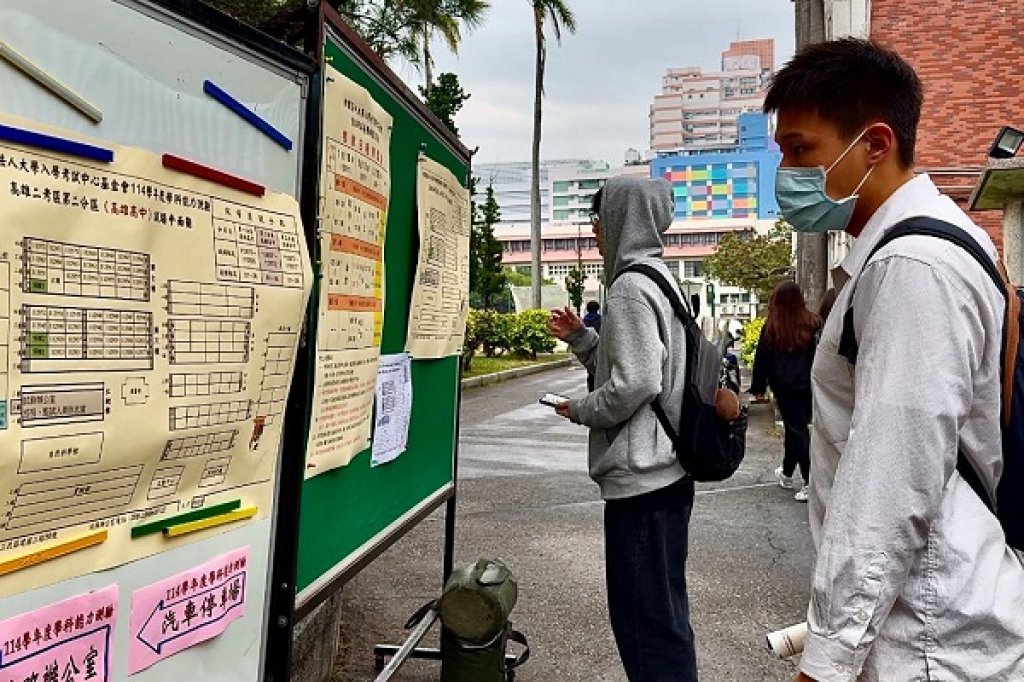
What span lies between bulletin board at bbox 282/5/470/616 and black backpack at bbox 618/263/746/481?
2.56 feet

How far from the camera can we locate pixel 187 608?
65.0 inches

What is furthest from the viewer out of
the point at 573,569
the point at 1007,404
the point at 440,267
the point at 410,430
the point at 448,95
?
the point at 448,95

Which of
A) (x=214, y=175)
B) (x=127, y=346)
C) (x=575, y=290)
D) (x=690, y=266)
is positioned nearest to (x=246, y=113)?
(x=214, y=175)

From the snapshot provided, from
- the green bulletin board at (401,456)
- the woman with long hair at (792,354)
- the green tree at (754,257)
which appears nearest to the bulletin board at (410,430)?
the green bulletin board at (401,456)

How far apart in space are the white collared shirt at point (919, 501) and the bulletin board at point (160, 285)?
1025 mm

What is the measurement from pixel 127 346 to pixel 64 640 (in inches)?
17.3

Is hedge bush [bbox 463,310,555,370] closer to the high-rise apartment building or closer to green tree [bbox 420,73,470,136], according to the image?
green tree [bbox 420,73,470,136]

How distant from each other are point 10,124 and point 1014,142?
7549 mm

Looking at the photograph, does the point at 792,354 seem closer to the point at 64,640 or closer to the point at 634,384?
the point at 634,384

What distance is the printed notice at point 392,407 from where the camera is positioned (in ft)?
8.79

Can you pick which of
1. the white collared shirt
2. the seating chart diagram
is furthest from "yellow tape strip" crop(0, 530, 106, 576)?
the white collared shirt

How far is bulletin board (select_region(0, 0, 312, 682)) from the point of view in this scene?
129 cm

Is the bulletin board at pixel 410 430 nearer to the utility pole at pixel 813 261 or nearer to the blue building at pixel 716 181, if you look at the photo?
the utility pole at pixel 813 261

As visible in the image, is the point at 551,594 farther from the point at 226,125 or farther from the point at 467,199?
the point at 226,125
